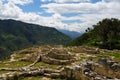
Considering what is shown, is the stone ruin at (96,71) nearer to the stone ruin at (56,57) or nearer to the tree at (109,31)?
the stone ruin at (56,57)

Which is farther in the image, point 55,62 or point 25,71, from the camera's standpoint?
point 55,62

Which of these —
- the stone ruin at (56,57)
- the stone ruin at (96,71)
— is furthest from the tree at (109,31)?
the stone ruin at (96,71)

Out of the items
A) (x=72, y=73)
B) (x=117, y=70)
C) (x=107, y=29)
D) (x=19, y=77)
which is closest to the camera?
(x=117, y=70)

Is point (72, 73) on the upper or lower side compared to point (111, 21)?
lower

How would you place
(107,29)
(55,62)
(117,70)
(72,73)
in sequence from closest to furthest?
(117,70) < (72,73) < (55,62) < (107,29)

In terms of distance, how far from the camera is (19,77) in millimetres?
42844

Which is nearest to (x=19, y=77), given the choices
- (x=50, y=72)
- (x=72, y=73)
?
(x=50, y=72)

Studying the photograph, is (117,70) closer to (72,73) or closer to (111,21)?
(72,73)

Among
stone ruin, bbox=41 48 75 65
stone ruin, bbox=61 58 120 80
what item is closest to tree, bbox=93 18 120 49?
stone ruin, bbox=41 48 75 65

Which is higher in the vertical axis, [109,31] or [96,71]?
[109,31]

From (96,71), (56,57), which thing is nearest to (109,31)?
(56,57)

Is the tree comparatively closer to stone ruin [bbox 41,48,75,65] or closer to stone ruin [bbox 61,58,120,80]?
stone ruin [bbox 41,48,75,65]

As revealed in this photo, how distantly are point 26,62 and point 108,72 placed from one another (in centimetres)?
2943

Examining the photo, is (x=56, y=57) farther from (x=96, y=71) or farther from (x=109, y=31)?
(x=109, y=31)
